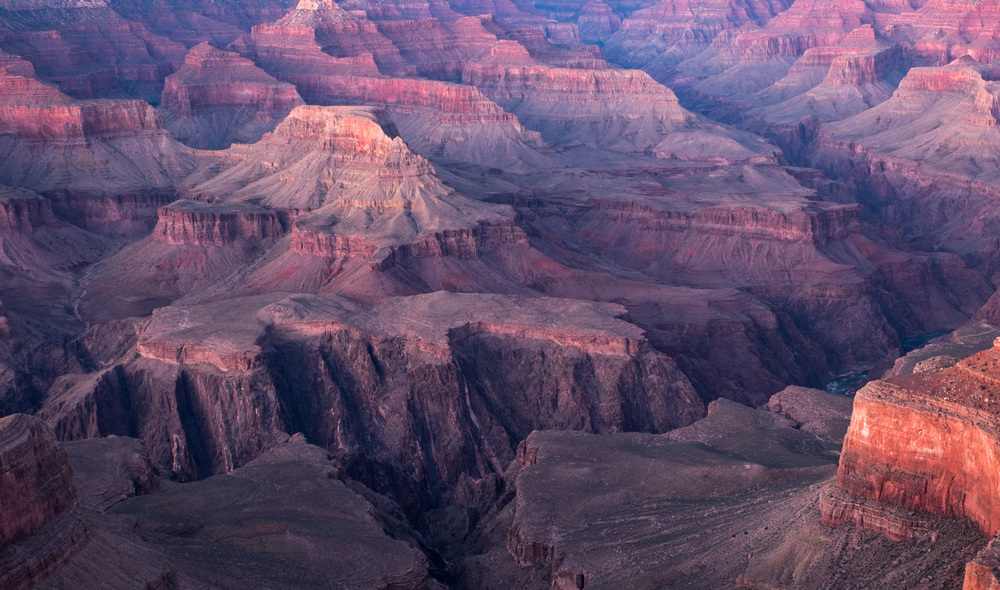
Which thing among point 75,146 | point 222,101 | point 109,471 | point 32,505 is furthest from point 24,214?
point 32,505

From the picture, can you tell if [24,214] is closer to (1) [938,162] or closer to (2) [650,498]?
(2) [650,498]

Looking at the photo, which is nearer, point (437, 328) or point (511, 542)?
point (511, 542)

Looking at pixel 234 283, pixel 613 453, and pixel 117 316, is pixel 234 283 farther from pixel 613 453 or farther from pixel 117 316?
pixel 613 453

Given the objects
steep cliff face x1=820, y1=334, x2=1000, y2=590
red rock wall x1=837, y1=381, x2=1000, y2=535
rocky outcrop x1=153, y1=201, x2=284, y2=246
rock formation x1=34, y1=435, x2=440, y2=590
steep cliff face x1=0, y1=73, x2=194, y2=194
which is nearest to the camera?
red rock wall x1=837, y1=381, x2=1000, y2=535

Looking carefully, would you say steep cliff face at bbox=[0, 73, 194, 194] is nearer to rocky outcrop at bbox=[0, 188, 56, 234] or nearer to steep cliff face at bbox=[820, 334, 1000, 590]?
rocky outcrop at bbox=[0, 188, 56, 234]

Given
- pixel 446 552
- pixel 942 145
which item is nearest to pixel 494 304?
pixel 446 552

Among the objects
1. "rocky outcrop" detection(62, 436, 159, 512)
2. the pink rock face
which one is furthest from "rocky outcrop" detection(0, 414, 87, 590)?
the pink rock face
